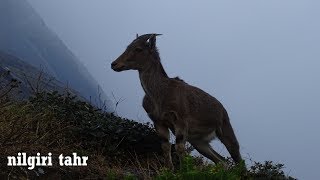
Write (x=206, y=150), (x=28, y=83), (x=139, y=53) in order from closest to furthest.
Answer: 1. (x=139, y=53)
2. (x=206, y=150)
3. (x=28, y=83)

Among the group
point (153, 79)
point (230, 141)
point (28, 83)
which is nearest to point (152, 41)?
point (153, 79)

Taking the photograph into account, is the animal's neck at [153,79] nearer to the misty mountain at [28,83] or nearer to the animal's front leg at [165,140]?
the animal's front leg at [165,140]

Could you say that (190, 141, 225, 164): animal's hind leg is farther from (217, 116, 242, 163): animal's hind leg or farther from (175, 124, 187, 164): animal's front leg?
(175, 124, 187, 164): animal's front leg

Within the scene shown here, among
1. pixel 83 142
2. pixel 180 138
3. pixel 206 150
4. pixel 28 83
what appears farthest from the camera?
pixel 28 83

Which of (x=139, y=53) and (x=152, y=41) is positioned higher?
(x=152, y=41)

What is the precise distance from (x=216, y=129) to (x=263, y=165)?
1545 millimetres

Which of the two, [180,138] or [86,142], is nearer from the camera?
[180,138]

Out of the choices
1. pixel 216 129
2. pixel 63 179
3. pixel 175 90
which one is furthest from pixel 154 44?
pixel 63 179

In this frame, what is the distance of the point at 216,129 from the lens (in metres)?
10.1

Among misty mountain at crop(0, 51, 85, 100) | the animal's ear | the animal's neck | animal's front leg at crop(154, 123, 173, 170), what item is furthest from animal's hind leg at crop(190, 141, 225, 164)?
misty mountain at crop(0, 51, 85, 100)

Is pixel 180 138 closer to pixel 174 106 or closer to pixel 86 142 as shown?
pixel 174 106

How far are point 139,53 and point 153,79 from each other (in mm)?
545

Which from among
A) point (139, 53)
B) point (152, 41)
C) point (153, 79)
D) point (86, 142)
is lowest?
point (86, 142)

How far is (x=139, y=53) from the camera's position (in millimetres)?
9602
